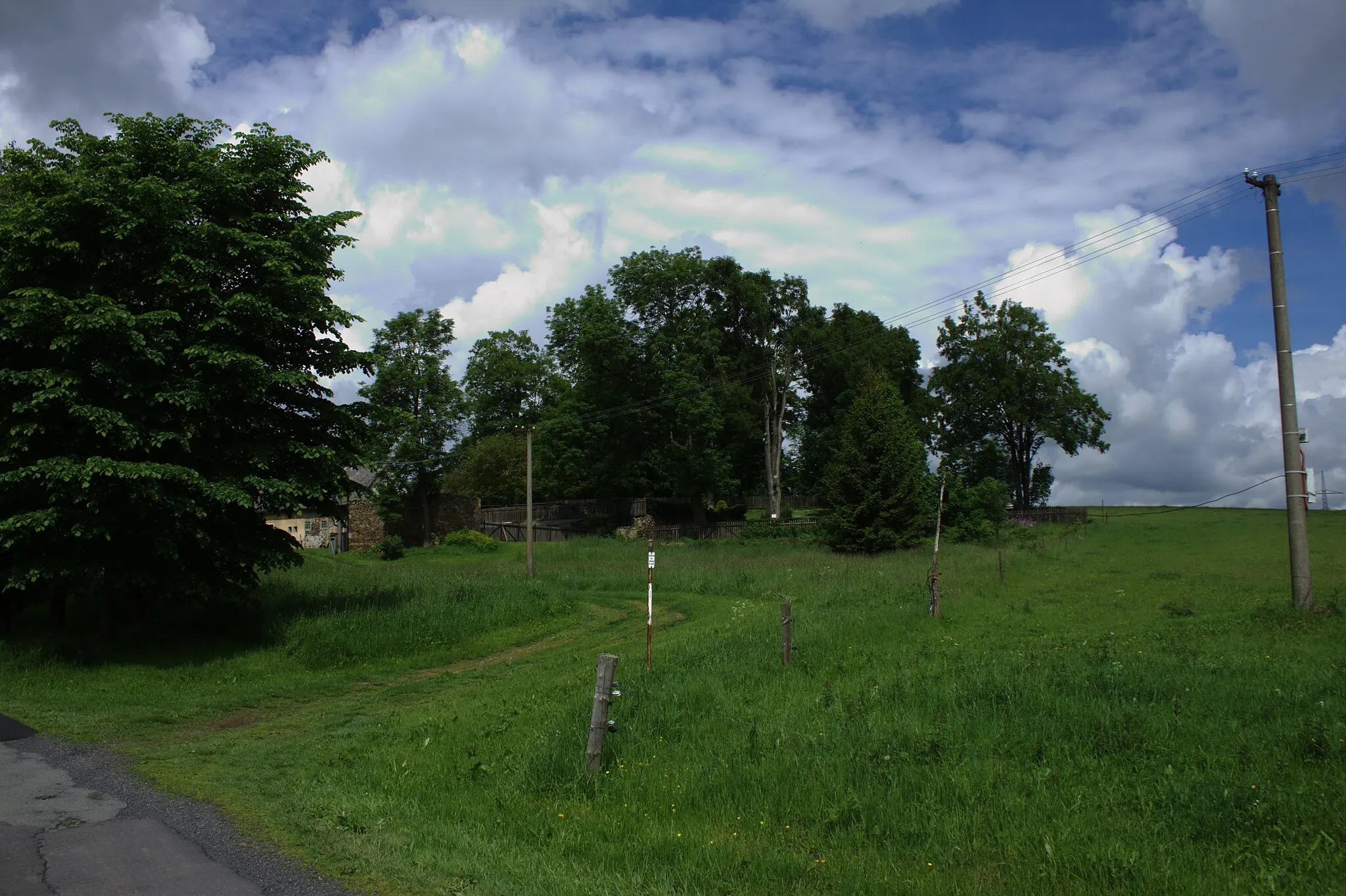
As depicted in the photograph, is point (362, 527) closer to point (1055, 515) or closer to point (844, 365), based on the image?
point (844, 365)

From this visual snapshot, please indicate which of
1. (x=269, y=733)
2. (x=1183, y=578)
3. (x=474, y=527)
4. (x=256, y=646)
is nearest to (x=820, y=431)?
(x=474, y=527)

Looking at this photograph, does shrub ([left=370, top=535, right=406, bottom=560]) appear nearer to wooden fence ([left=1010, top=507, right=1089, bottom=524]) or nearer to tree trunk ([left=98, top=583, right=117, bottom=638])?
tree trunk ([left=98, top=583, right=117, bottom=638])

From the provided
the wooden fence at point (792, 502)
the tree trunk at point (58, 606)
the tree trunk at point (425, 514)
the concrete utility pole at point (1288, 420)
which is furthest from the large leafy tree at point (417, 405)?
the concrete utility pole at point (1288, 420)

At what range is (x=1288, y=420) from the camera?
17906 mm

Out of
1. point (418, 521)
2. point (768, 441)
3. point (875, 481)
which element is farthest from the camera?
point (768, 441)

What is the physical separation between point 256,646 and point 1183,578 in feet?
81.3

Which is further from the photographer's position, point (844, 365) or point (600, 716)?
point (844, 365)

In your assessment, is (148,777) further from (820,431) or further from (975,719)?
(820,431)

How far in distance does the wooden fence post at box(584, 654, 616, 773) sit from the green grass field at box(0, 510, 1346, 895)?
0.21m

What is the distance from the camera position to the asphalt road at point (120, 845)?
6.29m

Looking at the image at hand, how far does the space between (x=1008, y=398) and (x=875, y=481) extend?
29.7 meters

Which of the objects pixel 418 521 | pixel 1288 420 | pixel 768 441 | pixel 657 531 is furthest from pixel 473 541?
pixel 1288 420

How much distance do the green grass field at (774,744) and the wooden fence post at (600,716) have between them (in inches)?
8.1

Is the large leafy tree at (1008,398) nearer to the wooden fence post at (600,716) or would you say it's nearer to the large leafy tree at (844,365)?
the large leafy tree at (844,365)
